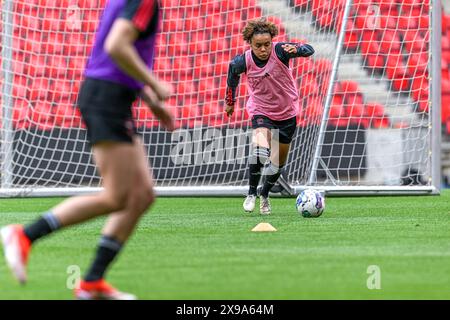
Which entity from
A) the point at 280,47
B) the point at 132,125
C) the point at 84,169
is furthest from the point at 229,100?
the point at 132,125

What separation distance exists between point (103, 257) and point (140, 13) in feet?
3.51

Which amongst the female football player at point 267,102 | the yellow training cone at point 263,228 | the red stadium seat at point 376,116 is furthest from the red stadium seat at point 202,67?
the yellow training cone at point 263,228

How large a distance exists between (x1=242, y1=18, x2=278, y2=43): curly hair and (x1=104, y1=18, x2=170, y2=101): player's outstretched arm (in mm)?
5048

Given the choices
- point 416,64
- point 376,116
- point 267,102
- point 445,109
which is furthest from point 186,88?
point 445,109

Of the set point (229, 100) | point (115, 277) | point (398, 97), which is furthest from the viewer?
point (398, 97)

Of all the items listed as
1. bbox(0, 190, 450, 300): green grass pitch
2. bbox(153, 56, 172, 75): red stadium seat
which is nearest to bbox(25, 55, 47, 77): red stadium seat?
bbox(153, 56, 172, 75): red stadium seat

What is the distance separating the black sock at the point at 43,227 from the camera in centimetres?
494

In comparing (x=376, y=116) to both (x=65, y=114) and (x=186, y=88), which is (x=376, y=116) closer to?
(x=186, y=88)

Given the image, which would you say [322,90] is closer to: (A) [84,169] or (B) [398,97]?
(B) [398,97]

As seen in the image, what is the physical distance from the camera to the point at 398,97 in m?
13.1

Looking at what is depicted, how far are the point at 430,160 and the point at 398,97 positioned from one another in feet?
4.11

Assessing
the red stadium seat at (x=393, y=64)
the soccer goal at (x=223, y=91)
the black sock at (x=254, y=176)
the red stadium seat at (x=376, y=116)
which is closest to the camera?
the black sock at (x=254, y=176)

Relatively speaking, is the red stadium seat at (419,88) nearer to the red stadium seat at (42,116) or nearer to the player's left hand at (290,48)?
the player's left hand at (290,48)

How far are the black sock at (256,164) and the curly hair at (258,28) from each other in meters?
1.01
